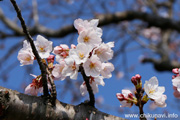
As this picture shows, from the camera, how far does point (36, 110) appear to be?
0.83 metres

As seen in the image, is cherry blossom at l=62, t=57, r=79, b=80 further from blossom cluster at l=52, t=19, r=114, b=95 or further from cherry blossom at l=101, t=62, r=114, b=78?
cherry blossom at l=101, t=62, r=114, b=78

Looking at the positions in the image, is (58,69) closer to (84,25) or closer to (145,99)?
(84,25)

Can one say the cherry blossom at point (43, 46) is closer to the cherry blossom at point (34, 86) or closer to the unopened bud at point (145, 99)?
the cherry blossom at point (34, 86)

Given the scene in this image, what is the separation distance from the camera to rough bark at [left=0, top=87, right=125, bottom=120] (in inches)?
30.9

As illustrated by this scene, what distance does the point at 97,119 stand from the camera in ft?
2.90

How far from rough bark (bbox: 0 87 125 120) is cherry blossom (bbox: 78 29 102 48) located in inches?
11.3

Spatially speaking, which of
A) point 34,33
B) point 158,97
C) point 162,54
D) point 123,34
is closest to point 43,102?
point 158,97

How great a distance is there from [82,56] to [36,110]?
29 cm

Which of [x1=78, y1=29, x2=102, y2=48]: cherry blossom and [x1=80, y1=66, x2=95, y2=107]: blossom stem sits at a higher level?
[x1=78, y1=29, x2=102, y2=48]: cherry blossom

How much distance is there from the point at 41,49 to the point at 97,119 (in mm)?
442

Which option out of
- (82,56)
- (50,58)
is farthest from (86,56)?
(50,58)

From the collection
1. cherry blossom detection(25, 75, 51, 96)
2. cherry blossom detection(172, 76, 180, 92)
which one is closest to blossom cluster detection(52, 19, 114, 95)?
cherry blossom detection(25, 75, 51, 96)

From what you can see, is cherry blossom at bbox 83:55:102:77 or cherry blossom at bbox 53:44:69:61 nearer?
cherry blossom at bbox 83:55:102:77

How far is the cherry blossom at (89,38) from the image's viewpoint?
904mm
